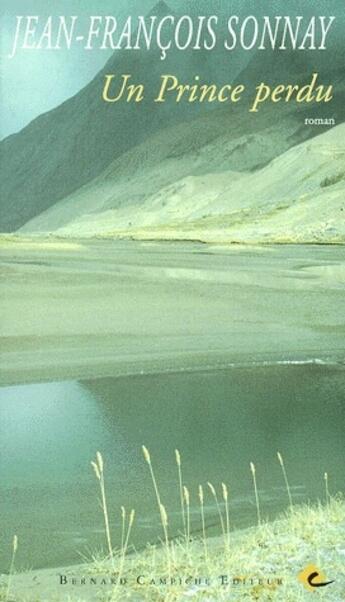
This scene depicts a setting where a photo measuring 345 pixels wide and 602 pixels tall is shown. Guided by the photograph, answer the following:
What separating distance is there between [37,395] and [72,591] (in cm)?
808

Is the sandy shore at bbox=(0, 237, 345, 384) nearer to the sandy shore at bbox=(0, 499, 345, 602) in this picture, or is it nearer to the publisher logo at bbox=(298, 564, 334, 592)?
the sandy shore at bbox=(0, 499, 345, 602)

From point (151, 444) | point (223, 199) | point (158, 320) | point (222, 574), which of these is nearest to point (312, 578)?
point (222, 574)

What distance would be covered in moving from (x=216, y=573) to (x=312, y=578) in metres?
0.58

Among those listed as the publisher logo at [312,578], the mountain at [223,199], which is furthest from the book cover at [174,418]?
the mountain at [223,199]

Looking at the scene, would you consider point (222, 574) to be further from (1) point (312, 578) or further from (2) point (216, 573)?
(1) point (312, 578)

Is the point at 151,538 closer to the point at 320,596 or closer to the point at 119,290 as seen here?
the point at 320,596

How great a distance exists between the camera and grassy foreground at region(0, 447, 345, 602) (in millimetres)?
5457

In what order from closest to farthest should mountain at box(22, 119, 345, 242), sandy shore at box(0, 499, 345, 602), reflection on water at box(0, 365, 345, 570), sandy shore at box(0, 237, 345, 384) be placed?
sandy shore at box(0, 499, 345, 602) → reflection on water at box(0, 365, 345, 570) → sandy shore at box(0, 237, 345, 384) → mountain at box(22, 119, 345, 242)

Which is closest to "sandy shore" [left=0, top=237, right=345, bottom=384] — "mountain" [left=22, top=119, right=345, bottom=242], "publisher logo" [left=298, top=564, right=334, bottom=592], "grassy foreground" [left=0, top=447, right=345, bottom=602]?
"grassy foreground" [left=0, top=447, right=345, bottom=602]

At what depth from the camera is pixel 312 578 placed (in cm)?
554

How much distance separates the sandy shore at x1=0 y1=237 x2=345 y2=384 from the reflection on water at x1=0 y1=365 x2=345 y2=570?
164cm

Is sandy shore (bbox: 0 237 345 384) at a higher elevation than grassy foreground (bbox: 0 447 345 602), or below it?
higher

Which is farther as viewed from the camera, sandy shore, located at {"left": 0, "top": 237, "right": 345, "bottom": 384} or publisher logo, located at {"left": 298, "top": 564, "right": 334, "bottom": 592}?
sandy shore, located at {"left": 0, "top": 237, "right": 345, "bottom": 384}

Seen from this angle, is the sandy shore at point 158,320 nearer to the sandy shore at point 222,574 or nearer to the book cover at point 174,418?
the book cover at point 174,418
